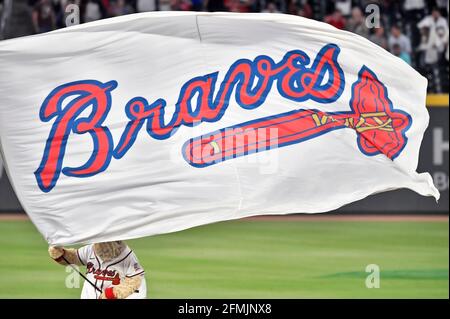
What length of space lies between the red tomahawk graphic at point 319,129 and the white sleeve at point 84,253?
95cm

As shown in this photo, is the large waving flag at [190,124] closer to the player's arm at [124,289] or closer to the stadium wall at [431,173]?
the player's arm at [124,289]

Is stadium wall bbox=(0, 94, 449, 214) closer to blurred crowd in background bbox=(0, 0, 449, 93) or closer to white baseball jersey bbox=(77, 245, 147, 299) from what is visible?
blurred crowd in background bbox=(0, 0, 449, 93)

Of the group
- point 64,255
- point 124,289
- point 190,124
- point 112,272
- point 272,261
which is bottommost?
point 272,261

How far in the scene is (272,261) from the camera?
1524 centimetres

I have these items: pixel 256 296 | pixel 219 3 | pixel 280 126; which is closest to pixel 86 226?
pixel 280 126

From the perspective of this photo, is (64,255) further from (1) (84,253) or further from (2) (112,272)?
(2) (112,272)

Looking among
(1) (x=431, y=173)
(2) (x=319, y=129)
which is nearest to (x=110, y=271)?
(2) (x=319, y=129)

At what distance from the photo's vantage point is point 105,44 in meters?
8.60

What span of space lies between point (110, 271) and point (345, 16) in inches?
581

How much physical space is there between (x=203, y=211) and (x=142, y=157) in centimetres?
61

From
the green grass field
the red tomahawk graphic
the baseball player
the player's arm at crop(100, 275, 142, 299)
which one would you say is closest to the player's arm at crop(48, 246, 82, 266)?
the baseball player

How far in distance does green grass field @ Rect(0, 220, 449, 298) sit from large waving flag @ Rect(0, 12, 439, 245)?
4183 millimetres

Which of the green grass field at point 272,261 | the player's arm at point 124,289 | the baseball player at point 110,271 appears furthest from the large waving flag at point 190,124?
the green grass field at point 272,261

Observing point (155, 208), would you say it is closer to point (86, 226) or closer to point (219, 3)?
point (86, 226)
